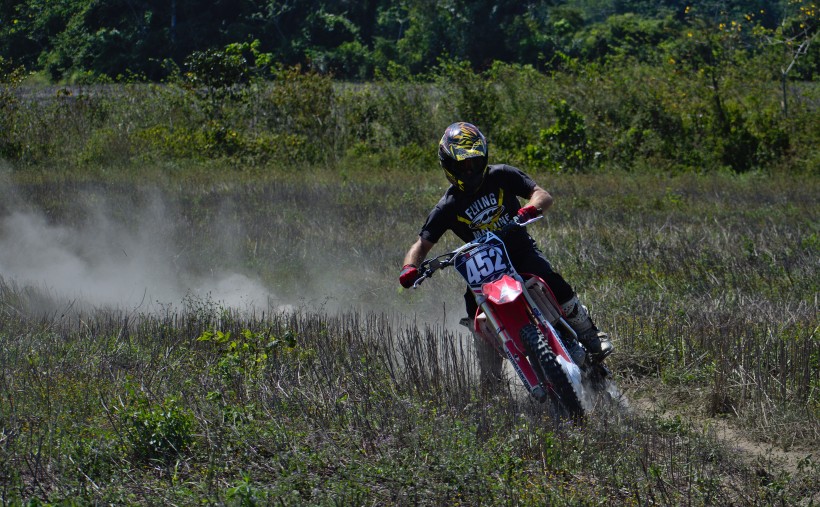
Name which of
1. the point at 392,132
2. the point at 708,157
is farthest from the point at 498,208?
the point at 392,132

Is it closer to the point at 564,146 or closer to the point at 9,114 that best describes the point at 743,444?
the point at 564,146

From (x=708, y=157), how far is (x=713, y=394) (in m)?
16.3

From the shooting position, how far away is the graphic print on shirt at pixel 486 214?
684cm

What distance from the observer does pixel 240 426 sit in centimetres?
542

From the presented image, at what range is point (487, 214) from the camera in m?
6.84

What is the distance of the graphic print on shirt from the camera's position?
6.84 meters

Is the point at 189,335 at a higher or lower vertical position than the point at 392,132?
higher

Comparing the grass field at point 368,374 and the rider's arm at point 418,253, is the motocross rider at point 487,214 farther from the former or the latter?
the grass field at point 368,374

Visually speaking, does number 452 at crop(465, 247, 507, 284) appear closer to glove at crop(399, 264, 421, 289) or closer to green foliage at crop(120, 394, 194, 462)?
glove at crop(399, 264, 421, 289)

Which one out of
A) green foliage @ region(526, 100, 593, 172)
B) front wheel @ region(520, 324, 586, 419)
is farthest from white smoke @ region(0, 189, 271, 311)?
green foliage @ region(526, 100, 593, 172)

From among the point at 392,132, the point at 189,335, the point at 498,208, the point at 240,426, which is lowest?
the point at 392,132

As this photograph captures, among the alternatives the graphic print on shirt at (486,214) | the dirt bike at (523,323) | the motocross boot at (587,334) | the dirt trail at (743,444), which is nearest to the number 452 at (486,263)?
the dirt bike at (523,323)

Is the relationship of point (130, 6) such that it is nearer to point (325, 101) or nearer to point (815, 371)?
point (325, 101)

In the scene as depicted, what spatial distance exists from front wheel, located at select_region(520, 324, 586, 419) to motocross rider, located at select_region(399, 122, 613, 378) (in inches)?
20.9
